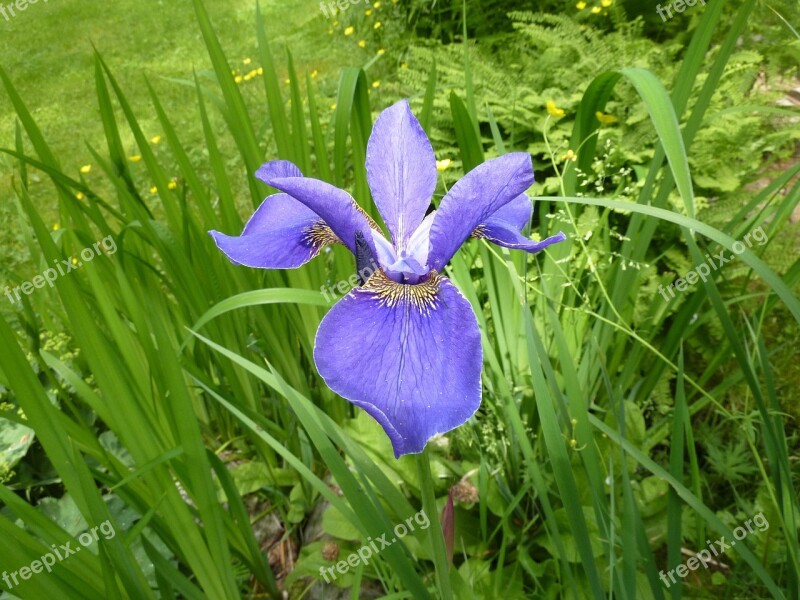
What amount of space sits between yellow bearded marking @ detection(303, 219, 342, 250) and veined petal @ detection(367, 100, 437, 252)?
131 millimetres

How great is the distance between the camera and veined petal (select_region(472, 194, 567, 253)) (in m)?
0.95

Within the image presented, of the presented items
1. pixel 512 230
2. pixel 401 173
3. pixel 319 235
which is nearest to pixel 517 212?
pixel 512 230

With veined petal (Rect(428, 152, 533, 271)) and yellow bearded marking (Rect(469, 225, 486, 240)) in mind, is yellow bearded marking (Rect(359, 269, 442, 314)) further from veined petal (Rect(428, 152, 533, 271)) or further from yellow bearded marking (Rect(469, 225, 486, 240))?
yellow bearded marking (Rect(469, 225, 486, 240))

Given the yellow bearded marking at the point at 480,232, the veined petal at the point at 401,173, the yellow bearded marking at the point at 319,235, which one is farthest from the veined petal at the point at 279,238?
the yellow bearded marking at the point at 480,232

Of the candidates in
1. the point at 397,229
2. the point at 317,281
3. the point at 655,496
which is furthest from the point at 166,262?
the point at 655,496

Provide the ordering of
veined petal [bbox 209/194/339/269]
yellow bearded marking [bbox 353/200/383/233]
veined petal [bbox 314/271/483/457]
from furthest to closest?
A: veined petal [bbox 209/194/339/269], yellow bearded marking [bbox 353/200/383/233], veined petal [bbox 314/271/483/457]

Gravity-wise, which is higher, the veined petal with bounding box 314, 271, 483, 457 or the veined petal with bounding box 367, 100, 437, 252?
the veined petal with bounding box 367, 100, 437, 252

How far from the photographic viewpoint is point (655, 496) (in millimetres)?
1546

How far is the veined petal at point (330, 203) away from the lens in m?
0.81

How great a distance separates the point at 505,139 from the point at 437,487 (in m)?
1.99

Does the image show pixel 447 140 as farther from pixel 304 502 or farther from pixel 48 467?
pixel 48 467

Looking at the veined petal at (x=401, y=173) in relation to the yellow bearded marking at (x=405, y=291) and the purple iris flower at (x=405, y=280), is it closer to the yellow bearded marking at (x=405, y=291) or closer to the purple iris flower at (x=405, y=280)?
the purple iris flower at (x=405, y=280)

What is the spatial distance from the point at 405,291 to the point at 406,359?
0.12 metres

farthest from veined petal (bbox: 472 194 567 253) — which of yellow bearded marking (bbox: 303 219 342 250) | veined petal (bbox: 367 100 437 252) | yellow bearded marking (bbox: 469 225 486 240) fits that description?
yellow bearded marking (bbox: 303 219 342 250)
